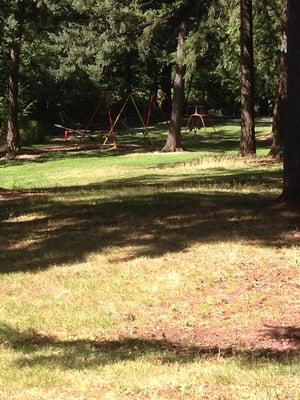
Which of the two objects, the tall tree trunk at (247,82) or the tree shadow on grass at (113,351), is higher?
the tall tree trunk at (247,82)

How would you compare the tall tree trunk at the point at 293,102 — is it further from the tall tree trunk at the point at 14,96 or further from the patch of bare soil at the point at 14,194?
the tall tree trunk at the point at 14,96

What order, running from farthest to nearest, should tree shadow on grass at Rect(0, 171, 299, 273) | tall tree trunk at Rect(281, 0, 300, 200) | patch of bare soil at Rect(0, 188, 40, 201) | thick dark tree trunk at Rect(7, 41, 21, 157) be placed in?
thick dark tree trunk at Rect(7, 41, 21, 157), patch of bare soil at Rect(0, 188, 40, 201), tall tree trunk at Rect(281, 0, 300, 200), tree shadow on grass at Rect(0, 171, 299, 273)

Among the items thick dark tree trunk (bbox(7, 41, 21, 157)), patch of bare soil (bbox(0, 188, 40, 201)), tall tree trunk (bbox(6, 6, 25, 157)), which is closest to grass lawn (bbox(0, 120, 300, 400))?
patch of bare soil (bbox(0, 188, 40, 201))

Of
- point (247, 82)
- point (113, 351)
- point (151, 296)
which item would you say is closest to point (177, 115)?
point (247, 82)

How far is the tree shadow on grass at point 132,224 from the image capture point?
8062 millimetres

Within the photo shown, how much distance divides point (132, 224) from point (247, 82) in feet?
39.7

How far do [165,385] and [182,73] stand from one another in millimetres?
22828

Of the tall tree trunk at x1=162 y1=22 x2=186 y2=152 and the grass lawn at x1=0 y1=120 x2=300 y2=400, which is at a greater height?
the tall tree trunk at x1=162 y1=22 x2=186 y2=152

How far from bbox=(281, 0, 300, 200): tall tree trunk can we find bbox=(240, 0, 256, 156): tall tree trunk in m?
11.1

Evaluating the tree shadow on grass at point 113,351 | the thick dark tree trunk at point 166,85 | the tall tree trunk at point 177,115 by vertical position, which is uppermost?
the thick dark tree trunk at point 166,85

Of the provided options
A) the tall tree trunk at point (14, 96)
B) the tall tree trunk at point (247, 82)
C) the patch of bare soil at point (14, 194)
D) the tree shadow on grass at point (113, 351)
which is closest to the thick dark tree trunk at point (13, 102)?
the tall tree trunk at point (14, 96)

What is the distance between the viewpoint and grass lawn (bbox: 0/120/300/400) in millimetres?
4540

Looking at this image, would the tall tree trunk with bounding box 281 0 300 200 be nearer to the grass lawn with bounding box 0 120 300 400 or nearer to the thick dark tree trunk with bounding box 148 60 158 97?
the grass lawn with bounding box 0 120 300 400

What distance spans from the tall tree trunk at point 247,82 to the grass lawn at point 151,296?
8.21 meters
